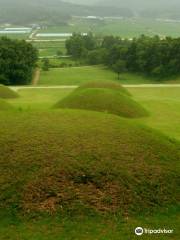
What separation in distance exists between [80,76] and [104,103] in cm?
2767

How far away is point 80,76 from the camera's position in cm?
4847

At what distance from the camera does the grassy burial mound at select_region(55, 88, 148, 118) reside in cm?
2100

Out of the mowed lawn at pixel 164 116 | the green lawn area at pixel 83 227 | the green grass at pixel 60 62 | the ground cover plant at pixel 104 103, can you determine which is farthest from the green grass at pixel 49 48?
the green lawn area at pixel 83 227

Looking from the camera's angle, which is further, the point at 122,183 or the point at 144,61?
the point at 144,61

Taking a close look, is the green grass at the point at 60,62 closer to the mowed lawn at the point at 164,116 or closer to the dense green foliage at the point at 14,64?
the dense green foliage at the point at 14,64

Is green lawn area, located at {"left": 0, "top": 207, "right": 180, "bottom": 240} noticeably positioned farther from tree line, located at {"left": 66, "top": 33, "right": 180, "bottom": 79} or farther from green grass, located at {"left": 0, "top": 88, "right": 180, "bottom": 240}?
tree line, located at {"left": 66, "top": 33, "right": 180, "bottom": 79}

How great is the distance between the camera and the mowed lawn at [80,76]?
150ft

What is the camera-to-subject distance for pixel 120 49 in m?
53.1

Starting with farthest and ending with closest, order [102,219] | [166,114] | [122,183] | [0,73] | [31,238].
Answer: [0,73] → [166,114] → [122,183] → [102,219] → [31,238]

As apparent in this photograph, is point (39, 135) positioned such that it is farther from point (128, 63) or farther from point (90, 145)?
point (128, 63)

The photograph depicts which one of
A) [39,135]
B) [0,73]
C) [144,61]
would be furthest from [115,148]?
[144,61]

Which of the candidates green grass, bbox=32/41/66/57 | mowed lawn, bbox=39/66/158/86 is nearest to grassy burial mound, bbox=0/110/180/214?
mowed lawn, bbox=39/66/158/86

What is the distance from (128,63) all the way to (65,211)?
4340cm

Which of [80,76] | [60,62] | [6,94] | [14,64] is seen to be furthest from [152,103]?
[60,62]
